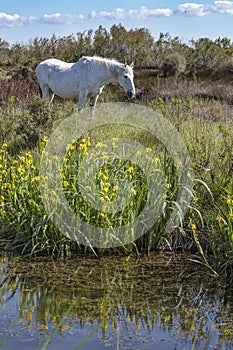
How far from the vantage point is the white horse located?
11.9m

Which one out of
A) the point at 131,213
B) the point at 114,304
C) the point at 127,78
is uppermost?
the point at 127,78

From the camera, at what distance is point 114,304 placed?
16.3ft

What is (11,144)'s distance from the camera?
10312 millimetres

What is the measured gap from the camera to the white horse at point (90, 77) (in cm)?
1186

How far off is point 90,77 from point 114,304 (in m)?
7.59

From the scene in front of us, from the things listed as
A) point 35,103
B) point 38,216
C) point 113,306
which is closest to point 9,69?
point 35,103

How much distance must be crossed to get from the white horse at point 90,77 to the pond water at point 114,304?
631 cm

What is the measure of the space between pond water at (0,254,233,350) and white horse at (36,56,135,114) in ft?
20.7

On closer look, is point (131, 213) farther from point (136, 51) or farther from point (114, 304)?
point (136, 51)

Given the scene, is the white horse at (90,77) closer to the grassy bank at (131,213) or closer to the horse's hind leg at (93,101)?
the horse's hind leg at (93,101)

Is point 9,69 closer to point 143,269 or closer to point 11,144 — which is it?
point 11,144

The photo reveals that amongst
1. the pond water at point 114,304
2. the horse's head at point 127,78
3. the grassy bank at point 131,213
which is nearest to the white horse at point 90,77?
the horse's head at point 127,78

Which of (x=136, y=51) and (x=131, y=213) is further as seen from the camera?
(x=136, y=51)

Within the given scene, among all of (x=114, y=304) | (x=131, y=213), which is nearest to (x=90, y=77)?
(x=131, y=213)
